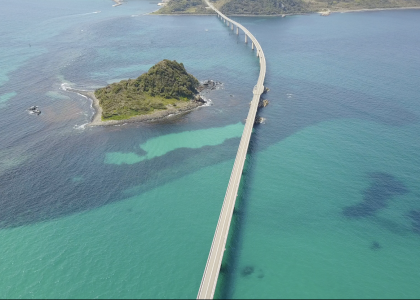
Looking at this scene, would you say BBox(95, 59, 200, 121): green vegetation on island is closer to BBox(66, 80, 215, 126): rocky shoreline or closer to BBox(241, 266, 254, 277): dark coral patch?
BBox(66, 80, 215, 126): rocky shoreline

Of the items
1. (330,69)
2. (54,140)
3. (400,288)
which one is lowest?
(400,288)

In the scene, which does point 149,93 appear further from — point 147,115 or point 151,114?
point 147,115

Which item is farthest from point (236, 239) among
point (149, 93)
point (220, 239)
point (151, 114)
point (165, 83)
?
point (165, 83)

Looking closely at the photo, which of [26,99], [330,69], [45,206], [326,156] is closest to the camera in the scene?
[45,206]

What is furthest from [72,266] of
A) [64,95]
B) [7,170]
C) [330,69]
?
[330,69]

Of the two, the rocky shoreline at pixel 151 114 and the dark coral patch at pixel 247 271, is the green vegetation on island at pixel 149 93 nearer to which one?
the rocky shoreline at pixel 151 114

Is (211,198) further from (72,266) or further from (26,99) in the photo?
(26,99)

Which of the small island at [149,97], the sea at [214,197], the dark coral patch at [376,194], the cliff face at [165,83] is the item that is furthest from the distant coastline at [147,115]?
the dark coral patch at [376,194]
